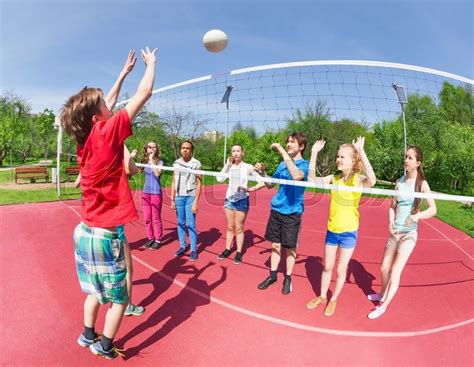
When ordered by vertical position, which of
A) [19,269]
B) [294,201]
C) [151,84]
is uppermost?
[151,84]

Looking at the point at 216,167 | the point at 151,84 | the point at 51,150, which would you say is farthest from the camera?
the point at 51,150

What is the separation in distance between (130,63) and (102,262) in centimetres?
172

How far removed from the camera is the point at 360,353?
9.72ft

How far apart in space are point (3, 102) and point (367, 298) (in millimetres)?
41700

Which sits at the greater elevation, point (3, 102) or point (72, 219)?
point (3, 102)

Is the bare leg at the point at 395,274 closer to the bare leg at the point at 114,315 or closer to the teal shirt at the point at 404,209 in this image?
the teal shirt at the point at 404,209

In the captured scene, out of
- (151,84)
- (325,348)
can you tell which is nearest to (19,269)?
(151,84)

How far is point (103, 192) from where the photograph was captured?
2.33 m

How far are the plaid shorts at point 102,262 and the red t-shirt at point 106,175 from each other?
0.11m

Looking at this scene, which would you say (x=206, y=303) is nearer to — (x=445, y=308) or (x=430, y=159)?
(x=445, y=308)

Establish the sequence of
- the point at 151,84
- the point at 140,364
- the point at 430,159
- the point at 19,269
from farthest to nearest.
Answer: the point at 430,159
the point at 19,269
the point at 140,364
the point at 151,84

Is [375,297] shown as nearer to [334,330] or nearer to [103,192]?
[334,330]

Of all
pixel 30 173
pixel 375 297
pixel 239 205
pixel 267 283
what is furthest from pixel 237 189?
pixel 30 173

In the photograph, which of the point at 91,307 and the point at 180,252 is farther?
the point at 180,252
